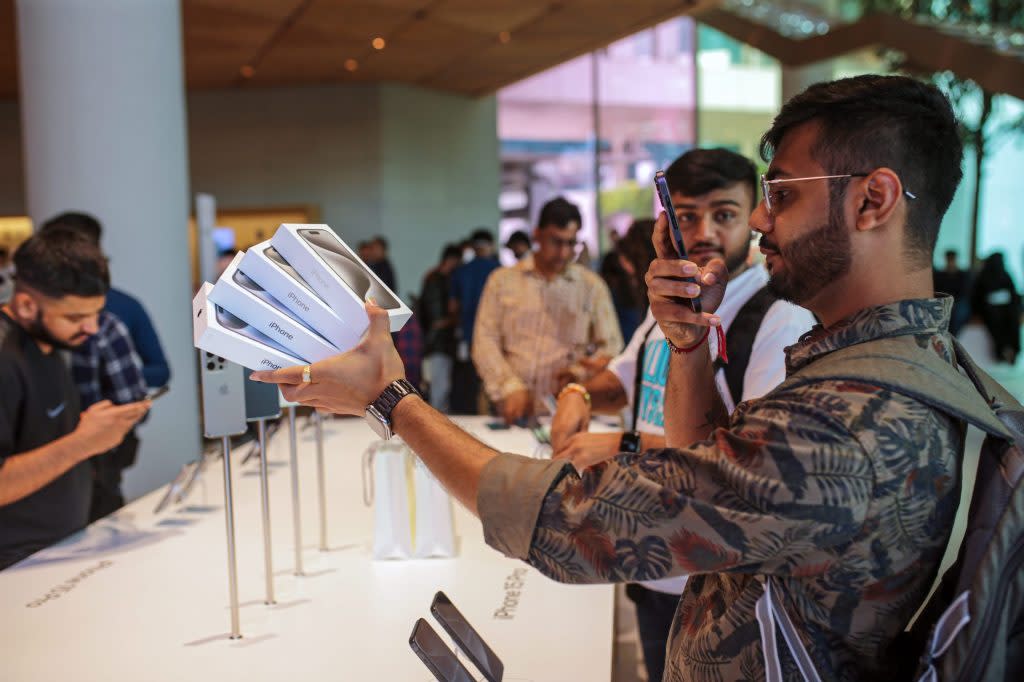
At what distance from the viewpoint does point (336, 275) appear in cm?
119

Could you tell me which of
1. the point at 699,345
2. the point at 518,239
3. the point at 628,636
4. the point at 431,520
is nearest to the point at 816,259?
the point at 699,345

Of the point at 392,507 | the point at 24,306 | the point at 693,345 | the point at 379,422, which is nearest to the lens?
the point at 379,422

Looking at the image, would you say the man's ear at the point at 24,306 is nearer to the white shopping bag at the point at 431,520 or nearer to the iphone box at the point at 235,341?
the white shopping bag at the point at 431,520

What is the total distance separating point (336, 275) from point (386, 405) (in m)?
0.20

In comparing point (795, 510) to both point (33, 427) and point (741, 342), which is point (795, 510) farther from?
point (33, 427)

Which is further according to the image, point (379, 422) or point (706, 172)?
point (706, 172)

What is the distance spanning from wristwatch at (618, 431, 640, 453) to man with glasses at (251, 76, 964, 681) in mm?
710

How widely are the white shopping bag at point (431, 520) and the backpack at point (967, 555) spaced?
4.19 feet

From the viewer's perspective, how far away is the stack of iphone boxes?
46.1 inches

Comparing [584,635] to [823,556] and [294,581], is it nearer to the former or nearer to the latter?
[294,581]

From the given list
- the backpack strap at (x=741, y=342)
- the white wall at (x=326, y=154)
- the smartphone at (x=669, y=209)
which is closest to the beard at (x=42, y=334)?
Result: the backpack strap at (x=741, y=342)

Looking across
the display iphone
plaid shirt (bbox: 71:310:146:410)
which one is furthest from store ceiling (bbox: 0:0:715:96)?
the display iphone

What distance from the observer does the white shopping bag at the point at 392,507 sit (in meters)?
2.16

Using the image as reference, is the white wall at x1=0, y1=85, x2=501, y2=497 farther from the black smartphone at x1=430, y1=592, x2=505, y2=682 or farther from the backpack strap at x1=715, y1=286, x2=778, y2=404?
the black smartphone at x1=430, y1=592, x2=505, y2=682
